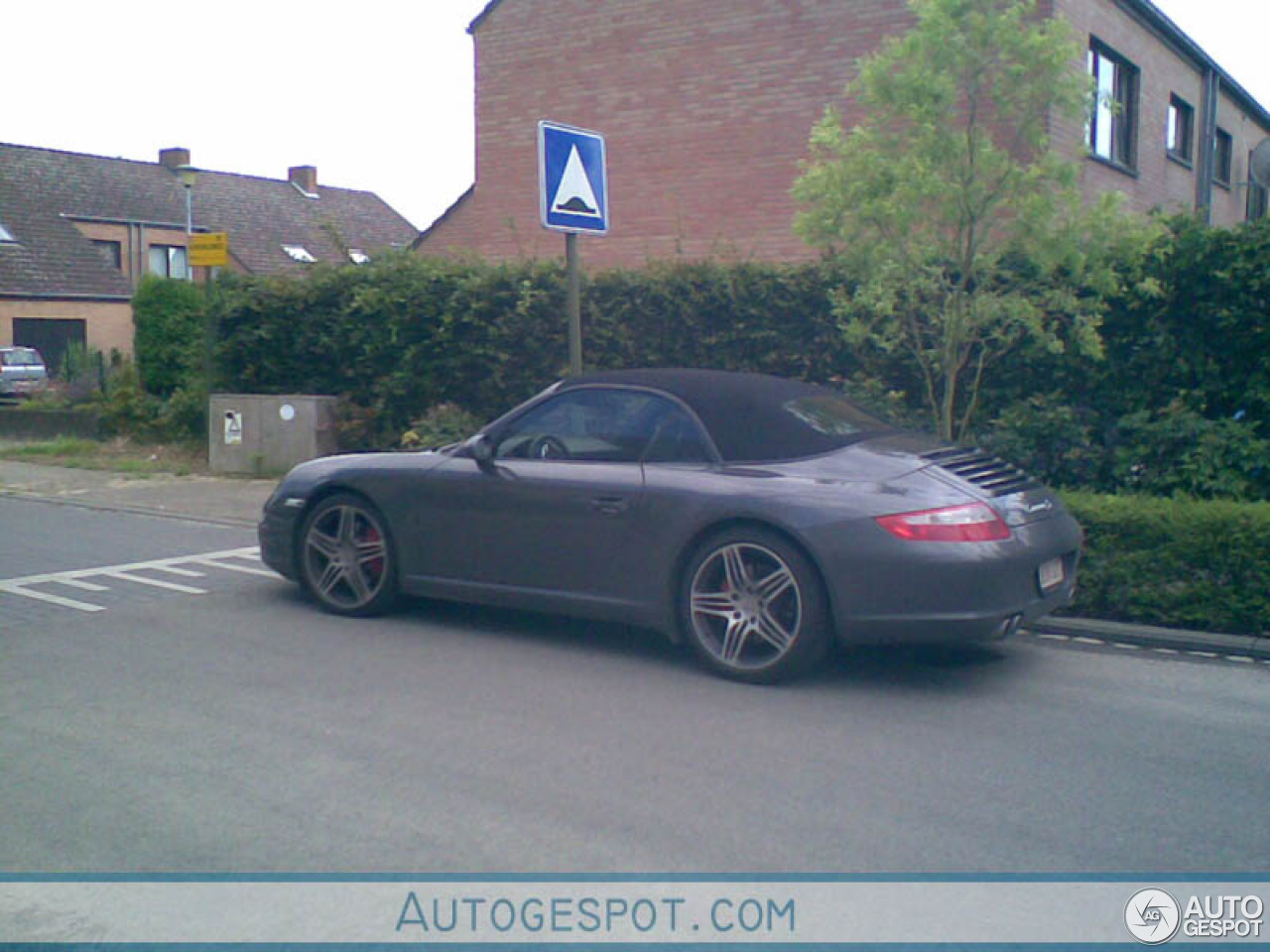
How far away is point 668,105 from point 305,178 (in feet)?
121

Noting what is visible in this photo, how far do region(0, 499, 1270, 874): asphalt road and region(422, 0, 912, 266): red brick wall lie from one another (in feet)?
33.3

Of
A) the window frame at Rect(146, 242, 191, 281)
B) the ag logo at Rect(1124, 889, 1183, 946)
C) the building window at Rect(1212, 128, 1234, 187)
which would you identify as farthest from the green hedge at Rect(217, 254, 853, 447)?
the window frame at Rect(146, 242, 191, 281)

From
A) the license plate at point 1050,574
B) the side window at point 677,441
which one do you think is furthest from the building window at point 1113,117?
the side window at point 677,441

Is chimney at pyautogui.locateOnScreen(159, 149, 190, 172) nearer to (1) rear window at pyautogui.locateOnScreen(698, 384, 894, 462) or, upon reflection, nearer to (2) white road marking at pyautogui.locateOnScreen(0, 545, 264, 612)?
(2) white road marking at pyautogui.locateOnScreen(0, 545, 264, 612)

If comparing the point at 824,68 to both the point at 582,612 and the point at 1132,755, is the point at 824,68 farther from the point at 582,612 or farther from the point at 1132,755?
the point at 1132,755

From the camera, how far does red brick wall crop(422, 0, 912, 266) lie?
1709cm

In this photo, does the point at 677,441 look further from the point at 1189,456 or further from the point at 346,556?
the point at 1189,456

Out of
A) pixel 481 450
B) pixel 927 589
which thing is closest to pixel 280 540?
pixel 481 450

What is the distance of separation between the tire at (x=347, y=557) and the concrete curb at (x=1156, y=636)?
3690 mm

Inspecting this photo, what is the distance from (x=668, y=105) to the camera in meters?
18.3

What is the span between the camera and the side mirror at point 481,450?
279 inches

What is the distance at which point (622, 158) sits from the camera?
738 inches

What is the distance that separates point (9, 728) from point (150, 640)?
1.63m

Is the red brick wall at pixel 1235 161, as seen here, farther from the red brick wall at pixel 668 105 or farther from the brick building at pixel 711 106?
the red brick wall at pixel 668 105
